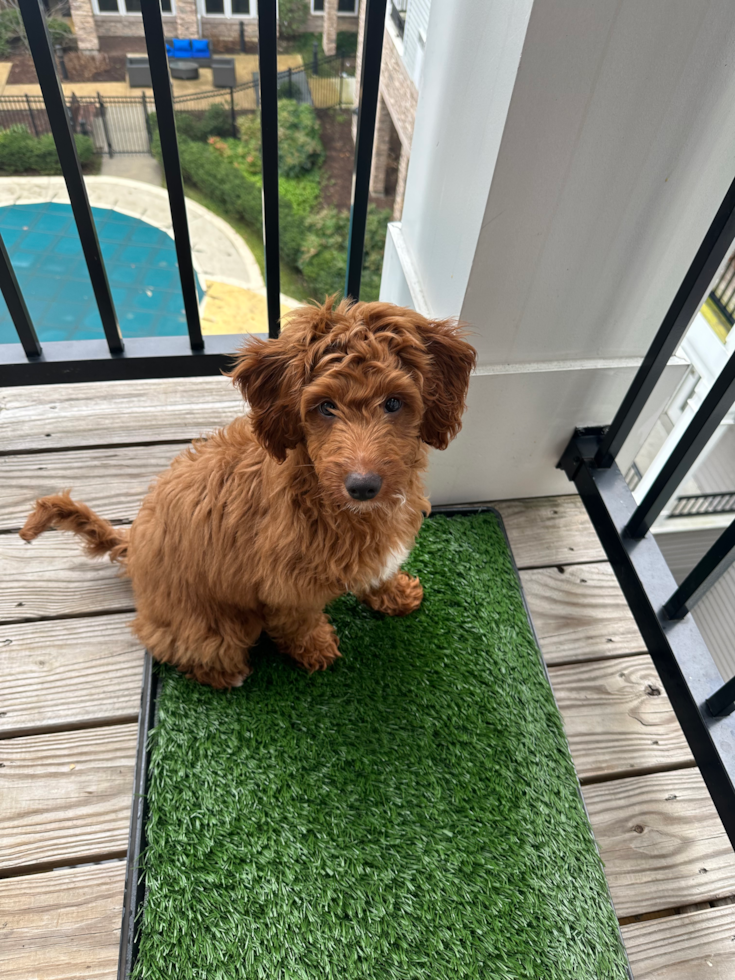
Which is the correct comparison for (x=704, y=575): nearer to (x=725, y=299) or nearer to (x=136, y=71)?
(x=725, y=299)

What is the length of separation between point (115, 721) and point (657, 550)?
1504 mm

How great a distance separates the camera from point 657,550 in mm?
1738

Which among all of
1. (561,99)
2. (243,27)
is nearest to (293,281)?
(243,27)

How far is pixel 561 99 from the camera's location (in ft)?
4.06

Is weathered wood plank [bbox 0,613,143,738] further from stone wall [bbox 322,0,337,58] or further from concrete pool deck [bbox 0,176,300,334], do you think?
stone wall [bbox 322,0,337,58]

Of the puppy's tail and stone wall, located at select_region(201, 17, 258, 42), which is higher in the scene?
stone wall, located at select_region(201, 17, 258, 42)

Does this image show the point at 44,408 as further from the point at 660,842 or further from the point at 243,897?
the point at 660,842

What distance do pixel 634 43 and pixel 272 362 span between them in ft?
3.01

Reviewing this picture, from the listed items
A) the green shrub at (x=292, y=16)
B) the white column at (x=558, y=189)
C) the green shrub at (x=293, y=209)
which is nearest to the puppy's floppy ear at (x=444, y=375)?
the white column at (x=558, y=189)

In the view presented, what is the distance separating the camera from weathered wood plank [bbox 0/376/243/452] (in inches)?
83.3

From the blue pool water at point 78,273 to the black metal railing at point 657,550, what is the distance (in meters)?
1.61

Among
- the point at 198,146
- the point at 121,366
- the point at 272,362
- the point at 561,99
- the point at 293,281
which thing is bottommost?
the point at 293,281

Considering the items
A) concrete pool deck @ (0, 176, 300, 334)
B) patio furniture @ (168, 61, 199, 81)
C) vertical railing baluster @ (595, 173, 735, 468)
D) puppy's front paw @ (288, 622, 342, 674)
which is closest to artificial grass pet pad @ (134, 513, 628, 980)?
puppy's front paw @ (288, 622, 342, 674)

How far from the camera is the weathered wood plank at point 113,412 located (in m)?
2.12
